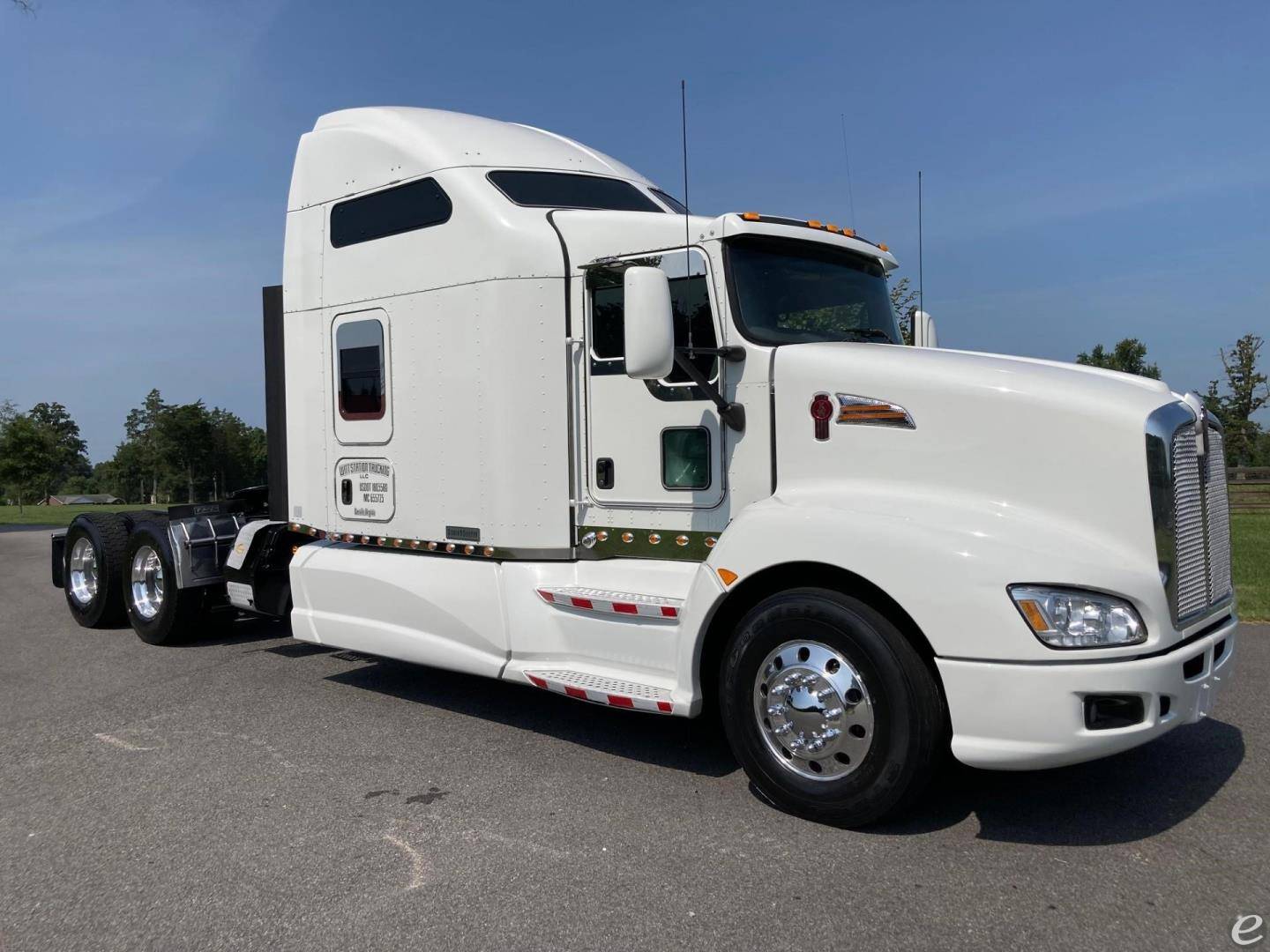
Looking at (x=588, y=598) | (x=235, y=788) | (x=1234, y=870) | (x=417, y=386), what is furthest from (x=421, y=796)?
(x=1234, y=870)

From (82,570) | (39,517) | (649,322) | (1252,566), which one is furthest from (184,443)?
(649,322)

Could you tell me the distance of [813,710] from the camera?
4305mm

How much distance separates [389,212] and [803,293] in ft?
8.90

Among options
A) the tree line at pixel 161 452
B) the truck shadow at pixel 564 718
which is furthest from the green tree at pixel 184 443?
the truck shadow at pixel 564 718

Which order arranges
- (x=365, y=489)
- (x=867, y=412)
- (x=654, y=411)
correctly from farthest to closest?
(x=365, y=489), (x=654, y=411), (x=867, y=412)

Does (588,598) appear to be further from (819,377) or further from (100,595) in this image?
(100,595)

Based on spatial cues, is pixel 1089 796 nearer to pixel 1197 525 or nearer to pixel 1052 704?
pixel 1052 704

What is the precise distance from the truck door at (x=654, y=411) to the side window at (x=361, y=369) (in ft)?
5.36

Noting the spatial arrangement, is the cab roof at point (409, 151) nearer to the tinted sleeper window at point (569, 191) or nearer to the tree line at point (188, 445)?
the tinted sleeper window at point (569, 191)

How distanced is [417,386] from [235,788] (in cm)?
247

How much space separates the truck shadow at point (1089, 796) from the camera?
13.9 feet

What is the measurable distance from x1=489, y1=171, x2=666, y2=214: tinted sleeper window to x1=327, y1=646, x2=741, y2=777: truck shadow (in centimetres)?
301

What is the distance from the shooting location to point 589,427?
555 centimetres

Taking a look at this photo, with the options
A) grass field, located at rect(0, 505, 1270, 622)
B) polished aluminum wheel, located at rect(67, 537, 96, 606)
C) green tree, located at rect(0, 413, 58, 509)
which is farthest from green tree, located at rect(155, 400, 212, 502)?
polished aluminum wheel, located at rect(67, 537, 96, 606)
